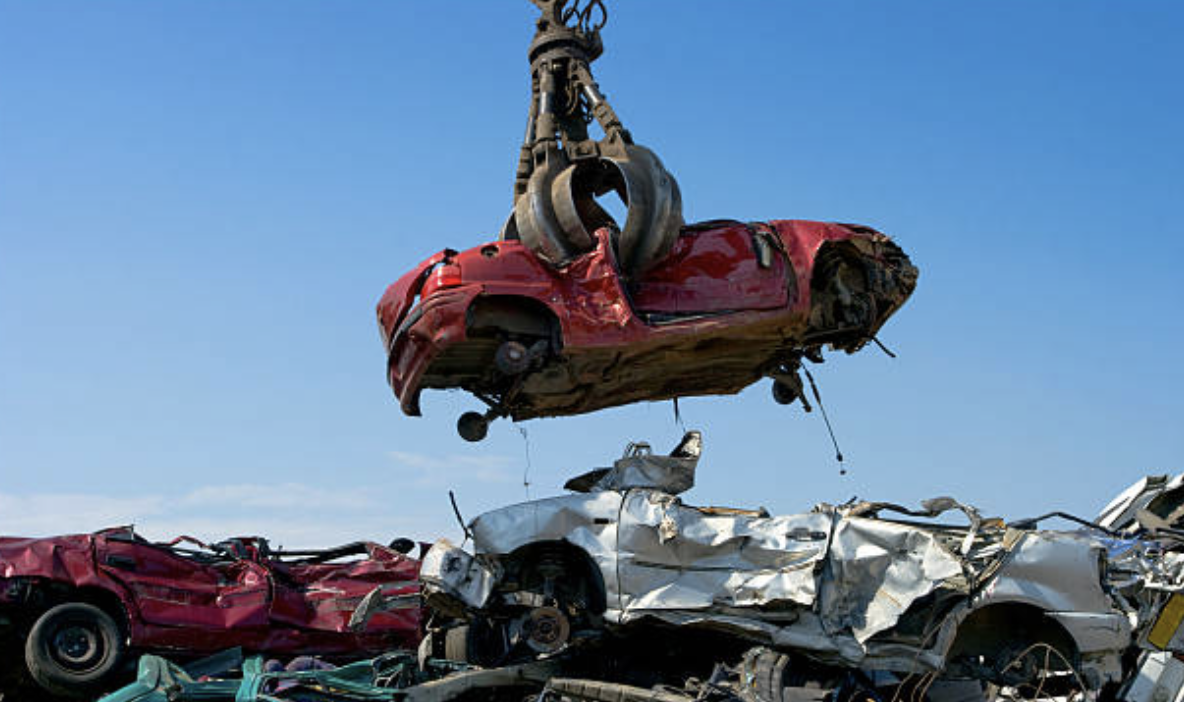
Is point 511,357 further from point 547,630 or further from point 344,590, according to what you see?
point 344,590

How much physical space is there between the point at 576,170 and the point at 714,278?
1.58 meters

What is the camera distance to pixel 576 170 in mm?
11477

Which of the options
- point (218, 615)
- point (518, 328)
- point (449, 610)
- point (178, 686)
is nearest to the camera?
point (178, 686)

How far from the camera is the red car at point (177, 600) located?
36.7 feet

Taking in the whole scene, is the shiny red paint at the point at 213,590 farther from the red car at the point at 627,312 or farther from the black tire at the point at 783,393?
the black tire at the point at 783,393

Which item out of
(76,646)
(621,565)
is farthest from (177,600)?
(621,565)

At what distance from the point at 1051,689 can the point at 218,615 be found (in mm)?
7360

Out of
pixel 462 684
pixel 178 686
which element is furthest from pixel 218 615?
pixel 462 684

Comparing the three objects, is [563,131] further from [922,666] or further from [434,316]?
[922,666]

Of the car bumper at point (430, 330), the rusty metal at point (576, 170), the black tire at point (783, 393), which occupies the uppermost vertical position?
the rusty metal at point (576, 170)

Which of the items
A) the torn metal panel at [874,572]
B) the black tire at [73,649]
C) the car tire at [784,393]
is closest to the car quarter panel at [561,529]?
the torn metal panel at [874,572]

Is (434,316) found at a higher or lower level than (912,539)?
higher

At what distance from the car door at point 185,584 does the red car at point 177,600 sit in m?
0.01

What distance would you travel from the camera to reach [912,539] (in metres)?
10.0
